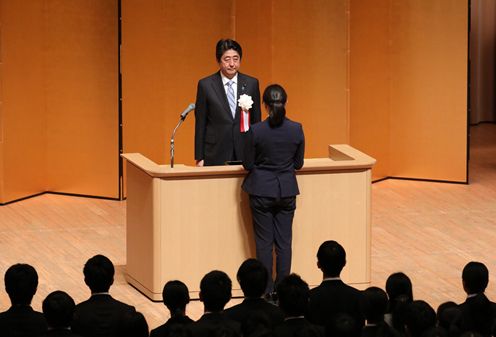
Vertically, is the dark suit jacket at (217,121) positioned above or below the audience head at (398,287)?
above

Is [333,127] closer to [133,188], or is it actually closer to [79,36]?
[79,36]

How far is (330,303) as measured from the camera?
18.2 ft

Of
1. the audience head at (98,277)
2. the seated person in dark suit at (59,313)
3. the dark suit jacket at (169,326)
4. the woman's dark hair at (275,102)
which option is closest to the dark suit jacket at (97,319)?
the audience head at (98,277)

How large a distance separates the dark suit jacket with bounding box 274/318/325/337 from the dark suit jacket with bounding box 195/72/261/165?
9.61 ft

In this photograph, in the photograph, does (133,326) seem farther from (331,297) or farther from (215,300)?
(331,297)

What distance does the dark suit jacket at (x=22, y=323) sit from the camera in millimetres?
5105

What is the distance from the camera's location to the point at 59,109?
35.0ft

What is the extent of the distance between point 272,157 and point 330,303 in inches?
68.2

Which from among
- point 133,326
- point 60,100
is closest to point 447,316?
point 133,326

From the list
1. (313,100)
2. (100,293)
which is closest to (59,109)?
(313,100)

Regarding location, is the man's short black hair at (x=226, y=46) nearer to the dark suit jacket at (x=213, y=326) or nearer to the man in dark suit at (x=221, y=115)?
the man in dark suit at (x=221, y=115)

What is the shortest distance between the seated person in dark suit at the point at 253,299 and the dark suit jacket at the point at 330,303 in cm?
30

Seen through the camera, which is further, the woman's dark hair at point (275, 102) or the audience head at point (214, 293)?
the woman's dark hair at point (275, 102)

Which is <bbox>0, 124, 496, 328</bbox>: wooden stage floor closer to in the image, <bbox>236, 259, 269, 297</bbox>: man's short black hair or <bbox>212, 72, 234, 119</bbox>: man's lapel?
<bbox>212, 72, 234, 119</bbox>: man's lapel
